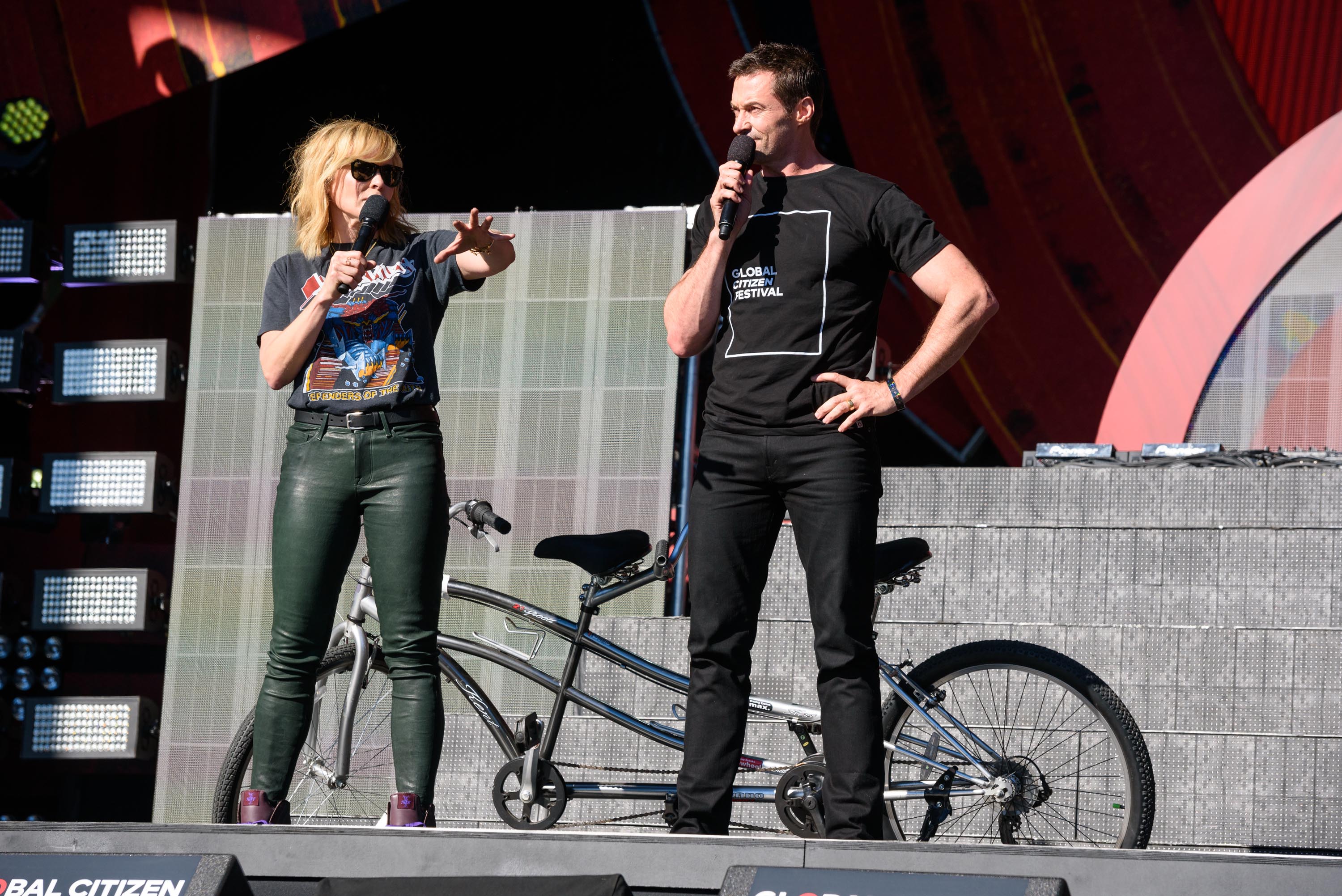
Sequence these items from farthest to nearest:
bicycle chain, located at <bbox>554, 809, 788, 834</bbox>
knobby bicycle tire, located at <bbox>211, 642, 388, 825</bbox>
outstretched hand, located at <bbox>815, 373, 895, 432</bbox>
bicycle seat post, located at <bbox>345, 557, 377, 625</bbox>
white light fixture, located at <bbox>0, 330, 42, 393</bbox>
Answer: white light fixture, located at <bbox>0, 330, 42, 393</bbox>
bicycle seat post, located at <bbox>345, 557, 377, 625</bbox>
knobby bicycle tire, located at <bbox>211, 642, 388, 825</bbox>
bicycle chain, located at <bbox>554, 809, 788, 834</bbox>
outstretched hand, located at <bbox>815, 373, 895, 432</bbox>

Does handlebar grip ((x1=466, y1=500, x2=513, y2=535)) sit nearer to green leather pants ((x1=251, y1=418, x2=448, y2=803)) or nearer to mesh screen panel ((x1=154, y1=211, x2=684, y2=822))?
green leather pants ((x1=251, y1=418, x2=448, y2=803))

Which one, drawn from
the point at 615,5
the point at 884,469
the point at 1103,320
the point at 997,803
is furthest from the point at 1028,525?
the point at 615,5

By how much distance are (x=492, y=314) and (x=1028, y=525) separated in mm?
1945

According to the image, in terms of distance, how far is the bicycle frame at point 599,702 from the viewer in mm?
3242

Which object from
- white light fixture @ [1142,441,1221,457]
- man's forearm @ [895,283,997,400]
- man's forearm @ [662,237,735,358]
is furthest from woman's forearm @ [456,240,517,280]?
white light fixture @ [1142,441,1221,457]

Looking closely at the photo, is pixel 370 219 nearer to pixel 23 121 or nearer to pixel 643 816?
pixel 643 816

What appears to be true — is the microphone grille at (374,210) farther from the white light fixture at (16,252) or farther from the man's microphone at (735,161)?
the white light fixture at (16,252)

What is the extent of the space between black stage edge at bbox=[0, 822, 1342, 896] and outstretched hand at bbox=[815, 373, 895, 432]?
29.1 inches

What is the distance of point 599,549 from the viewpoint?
3.45m

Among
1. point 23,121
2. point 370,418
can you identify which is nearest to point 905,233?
point 370,418

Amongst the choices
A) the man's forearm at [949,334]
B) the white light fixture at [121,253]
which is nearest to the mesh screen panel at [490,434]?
the white light fixture at [121,253]

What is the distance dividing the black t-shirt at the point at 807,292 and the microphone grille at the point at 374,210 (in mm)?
628

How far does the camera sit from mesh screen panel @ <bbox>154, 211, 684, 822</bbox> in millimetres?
4891

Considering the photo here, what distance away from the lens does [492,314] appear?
16.7ft
